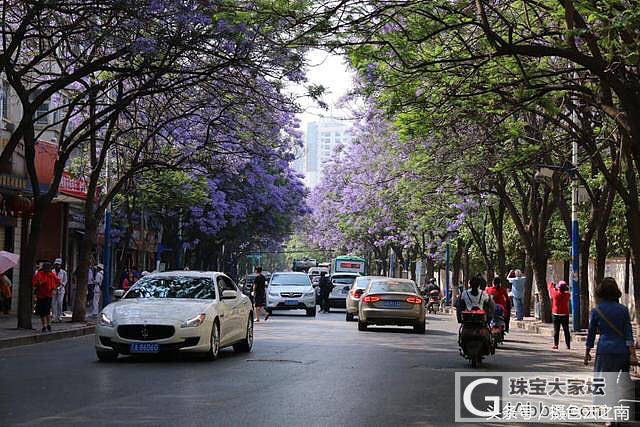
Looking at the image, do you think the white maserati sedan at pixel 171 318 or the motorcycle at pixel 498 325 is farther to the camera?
the motorcycle at pixel 498 325

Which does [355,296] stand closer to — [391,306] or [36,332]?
[391,306]

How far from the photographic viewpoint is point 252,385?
13508 mm

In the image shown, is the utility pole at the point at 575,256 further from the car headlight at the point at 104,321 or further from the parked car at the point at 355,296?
the car headlight at the point at 104,321

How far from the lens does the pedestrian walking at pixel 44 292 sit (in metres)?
24.9

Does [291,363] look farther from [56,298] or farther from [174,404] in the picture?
[56,298]

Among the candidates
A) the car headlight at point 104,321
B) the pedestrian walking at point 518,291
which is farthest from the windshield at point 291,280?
the car headlight at point 104,321

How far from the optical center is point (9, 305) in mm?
34625

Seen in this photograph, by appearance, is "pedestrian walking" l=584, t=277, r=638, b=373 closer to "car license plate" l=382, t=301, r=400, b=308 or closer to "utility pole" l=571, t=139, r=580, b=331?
"car license plate" l=382, t=301, r=400, b=308

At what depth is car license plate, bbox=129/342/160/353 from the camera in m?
16.3

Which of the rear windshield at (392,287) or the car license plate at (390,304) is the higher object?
the rear windshield at (392,287)

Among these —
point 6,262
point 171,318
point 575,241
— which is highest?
point 575,241

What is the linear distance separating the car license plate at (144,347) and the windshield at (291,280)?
943 inches

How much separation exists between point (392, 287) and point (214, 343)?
38.8 feet

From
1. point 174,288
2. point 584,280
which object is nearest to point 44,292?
point 174,288
